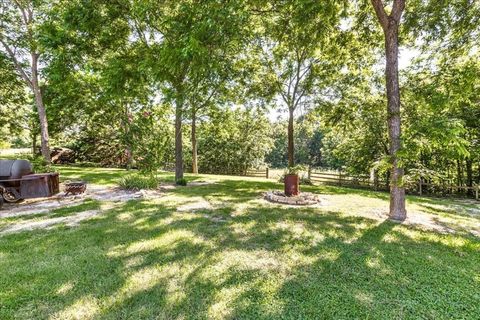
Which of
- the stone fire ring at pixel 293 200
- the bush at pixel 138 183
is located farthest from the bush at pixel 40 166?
the stone fire ring at pixel 293 200

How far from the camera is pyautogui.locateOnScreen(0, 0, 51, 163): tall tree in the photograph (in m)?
10.2

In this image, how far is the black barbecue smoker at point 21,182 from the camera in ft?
19.9

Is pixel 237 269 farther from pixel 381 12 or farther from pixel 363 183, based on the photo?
pixel 363 183

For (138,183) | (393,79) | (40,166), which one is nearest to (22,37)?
(40,166)

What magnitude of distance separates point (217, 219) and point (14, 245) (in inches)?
131

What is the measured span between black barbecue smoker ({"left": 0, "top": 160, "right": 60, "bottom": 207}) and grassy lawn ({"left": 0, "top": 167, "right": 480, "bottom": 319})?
4.31ft

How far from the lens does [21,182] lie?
6004 millimetres

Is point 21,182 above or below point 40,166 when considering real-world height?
below

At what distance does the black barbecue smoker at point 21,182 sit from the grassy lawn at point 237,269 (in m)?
1.31

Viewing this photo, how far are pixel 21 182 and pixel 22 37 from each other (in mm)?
8532

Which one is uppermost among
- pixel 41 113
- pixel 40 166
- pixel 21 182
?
pixel 41 113

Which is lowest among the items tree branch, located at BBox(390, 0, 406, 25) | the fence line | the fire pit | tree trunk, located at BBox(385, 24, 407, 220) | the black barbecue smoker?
the fence line

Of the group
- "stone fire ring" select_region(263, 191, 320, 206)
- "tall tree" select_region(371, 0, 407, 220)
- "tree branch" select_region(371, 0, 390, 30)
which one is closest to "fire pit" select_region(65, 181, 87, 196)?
"stone fire ring" select_region(263, 191, 320, 206)

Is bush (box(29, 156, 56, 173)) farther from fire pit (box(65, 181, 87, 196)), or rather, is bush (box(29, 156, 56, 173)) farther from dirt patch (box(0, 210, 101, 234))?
dirt patch (box(0, 210, 101, 234))
